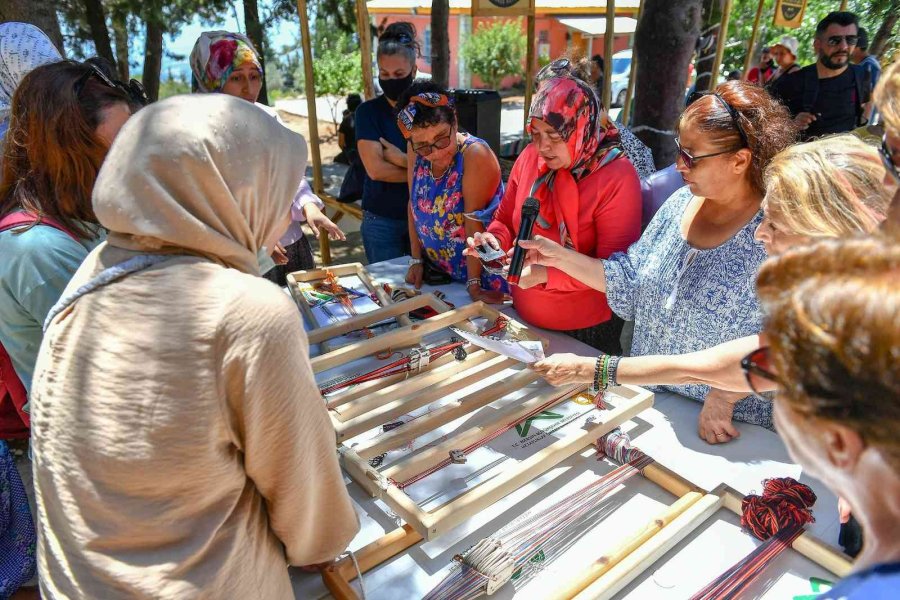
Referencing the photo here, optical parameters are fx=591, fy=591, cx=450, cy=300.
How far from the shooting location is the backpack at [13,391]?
5.25 feet

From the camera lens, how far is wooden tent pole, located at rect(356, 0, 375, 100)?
4.25m

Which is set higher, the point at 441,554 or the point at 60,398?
the point at 60,398

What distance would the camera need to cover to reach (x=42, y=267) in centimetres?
156

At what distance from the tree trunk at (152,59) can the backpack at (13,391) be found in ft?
23.8

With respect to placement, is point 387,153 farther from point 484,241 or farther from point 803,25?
point 803,25

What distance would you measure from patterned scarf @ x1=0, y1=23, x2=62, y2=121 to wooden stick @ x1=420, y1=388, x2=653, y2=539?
2.44 meters

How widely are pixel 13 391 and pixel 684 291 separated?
2.04 meters

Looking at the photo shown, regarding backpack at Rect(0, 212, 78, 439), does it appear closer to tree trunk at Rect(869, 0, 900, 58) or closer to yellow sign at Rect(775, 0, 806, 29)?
yellow sign at Rect(775, 0, 806, 29)

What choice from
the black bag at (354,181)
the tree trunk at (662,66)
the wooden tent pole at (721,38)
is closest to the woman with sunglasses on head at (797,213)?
the tree trunk at (662,66)

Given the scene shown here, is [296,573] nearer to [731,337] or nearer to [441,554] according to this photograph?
[441,554]

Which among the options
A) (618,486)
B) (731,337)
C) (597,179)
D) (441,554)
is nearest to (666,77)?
(597,179)

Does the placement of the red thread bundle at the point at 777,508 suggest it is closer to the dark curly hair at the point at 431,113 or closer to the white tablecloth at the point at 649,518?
the white tablecloth at the point at 649,518

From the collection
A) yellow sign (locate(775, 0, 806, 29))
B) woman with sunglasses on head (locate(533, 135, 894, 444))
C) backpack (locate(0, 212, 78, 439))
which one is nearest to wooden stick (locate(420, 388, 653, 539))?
woman with sunglasses on head (locate(533, 135, 894, 444))

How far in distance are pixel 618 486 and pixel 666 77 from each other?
10.8 ft
